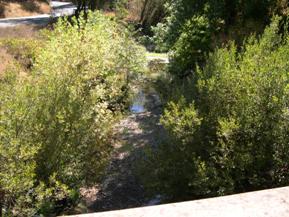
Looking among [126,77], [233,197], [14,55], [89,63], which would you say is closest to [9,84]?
[89,63]

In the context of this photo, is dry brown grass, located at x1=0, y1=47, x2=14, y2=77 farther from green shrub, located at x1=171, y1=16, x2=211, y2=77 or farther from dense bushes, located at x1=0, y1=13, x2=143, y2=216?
green shrub, located at x1=171, y1=16, x2=211, y2=77

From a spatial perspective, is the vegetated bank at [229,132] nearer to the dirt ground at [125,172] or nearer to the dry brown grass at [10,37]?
the dirt ground at [125,172]

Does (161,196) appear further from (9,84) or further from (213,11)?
(213,11)

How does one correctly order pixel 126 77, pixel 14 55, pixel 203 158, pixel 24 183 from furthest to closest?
1. pixel 14 55
2. pixel 126 77
3. pixel 203 158
4. pixel 24 183

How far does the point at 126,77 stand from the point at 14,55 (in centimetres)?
486

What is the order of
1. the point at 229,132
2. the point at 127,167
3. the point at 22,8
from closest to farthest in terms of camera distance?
the point at 229,132, the point at 127,167, the point at 22,8

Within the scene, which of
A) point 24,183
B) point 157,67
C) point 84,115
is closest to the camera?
point 24,183

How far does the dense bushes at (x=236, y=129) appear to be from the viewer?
5.20 m

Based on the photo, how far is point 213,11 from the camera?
11664mm

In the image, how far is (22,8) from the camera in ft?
135

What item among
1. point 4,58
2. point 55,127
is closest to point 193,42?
point 55,127

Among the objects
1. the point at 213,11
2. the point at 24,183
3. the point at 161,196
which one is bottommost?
the point at 161,196

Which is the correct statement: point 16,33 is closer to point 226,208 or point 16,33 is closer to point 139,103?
point 139,103

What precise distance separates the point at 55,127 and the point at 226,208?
11.5 feet
